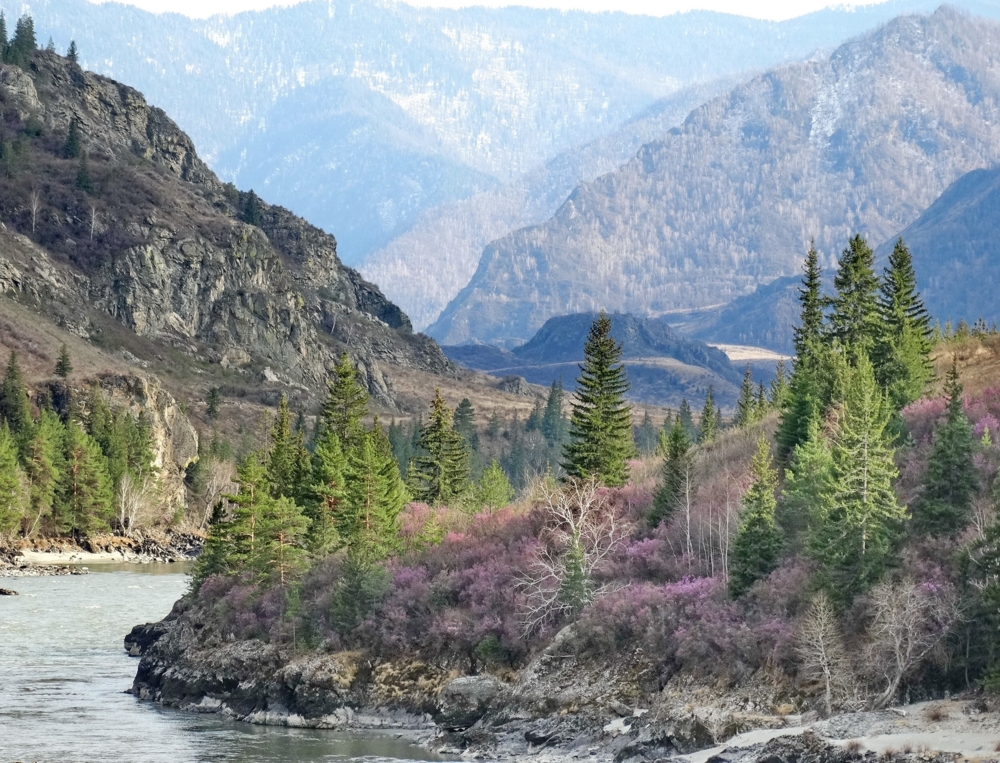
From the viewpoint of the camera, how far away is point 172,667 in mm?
70750

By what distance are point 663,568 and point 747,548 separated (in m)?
7.85

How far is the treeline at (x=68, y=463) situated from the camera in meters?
140

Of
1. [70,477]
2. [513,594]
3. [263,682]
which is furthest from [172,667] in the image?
[70,477]

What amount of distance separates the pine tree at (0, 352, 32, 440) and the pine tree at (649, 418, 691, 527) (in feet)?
316

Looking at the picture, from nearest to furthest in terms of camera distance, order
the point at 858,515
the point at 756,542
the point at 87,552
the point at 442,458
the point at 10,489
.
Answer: the point at 858,515 → the point at 756,542 → the point at 442,458 → the point at 10,489 → the point at 87,552

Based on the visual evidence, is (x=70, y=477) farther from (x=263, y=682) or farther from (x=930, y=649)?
(x=930, y=649)

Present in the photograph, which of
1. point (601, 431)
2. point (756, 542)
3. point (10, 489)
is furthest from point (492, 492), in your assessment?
point (10, 489)

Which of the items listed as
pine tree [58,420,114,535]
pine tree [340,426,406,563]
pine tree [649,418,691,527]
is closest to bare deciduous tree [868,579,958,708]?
pine tree [649,418,691,527]

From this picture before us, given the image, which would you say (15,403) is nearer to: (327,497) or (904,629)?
(327,497)

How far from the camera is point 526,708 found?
57.4 metres

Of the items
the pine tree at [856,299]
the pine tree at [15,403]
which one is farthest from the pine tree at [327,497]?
the pine tree at [15,403]

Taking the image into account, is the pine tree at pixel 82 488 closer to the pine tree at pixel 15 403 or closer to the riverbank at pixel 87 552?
the riverbank at pixel 87 552

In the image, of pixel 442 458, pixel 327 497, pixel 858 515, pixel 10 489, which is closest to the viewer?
pixel 858 515

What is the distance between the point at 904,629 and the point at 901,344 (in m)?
28.5
